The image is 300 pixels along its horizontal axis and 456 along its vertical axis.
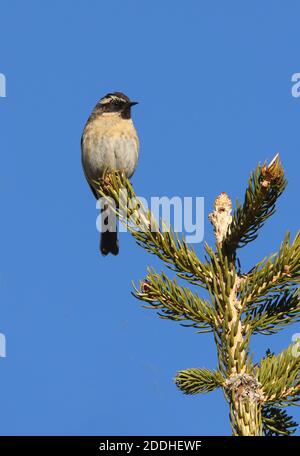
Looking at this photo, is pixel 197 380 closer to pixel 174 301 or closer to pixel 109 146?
pixel 174 301

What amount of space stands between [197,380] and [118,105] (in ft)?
24.8

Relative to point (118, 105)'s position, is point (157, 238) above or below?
below

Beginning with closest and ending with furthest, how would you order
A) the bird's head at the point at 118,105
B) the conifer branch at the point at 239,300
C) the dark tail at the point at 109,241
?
the conifer branch at the point at 239,300 < the dark tail at the point at 109,241 < the bird's head at the point at 118,105

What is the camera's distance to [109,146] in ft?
32.7

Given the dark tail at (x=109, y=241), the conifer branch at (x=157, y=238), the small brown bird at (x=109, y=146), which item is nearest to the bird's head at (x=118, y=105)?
the small brown bird at (x=109, y=146)

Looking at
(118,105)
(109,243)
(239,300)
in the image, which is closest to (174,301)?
(239,300)

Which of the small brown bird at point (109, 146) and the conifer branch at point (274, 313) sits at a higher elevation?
the small brown bird at point (109, 146)

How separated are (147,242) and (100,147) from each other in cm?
588

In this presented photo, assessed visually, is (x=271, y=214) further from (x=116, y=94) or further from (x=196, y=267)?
(x=116, y=94)

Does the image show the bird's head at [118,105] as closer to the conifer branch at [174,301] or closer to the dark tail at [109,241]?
the dark tail at [109,241]

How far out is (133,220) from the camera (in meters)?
4.46

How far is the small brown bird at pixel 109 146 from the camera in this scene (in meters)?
9.95

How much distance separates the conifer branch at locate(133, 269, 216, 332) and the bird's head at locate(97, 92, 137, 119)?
6.91 meters

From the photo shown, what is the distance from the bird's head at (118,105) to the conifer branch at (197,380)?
7.32 m
